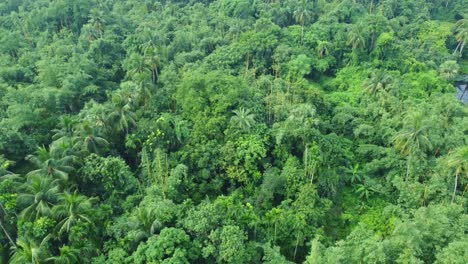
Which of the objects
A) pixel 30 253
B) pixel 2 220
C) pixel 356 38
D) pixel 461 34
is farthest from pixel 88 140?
pixel 461 34

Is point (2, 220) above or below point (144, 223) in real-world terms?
above

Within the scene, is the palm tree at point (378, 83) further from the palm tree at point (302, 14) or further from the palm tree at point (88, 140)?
the palm tree at point (88, 140)

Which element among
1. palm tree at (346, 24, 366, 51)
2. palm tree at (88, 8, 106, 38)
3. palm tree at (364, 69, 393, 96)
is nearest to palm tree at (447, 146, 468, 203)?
palm tree at (364, 69, 393, 96)

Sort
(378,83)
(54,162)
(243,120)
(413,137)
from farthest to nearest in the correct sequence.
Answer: (378,83) → (243,120) → (413,137) → (54,162)

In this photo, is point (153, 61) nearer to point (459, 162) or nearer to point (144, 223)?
point (144, 223)

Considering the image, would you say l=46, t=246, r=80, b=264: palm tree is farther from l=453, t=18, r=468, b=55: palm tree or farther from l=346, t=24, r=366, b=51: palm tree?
l=453, t=18, r=468, b=55: palm tree

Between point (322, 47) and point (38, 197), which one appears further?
point (322, 47)
